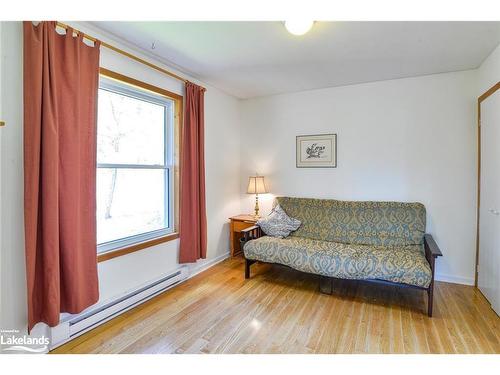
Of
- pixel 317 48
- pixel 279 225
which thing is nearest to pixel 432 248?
pixel 279 225

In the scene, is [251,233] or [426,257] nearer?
[426,257]

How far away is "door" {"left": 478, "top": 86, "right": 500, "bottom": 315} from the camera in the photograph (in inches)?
88.4

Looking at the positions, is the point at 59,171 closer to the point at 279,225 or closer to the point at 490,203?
the point at 279,225

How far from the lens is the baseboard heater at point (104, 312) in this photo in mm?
1822

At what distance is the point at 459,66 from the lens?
8.86 ft

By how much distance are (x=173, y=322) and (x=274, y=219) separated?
5.39 feet

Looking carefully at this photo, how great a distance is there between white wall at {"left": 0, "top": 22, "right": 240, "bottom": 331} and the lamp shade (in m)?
0.37

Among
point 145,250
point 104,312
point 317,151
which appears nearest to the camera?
point 104,312

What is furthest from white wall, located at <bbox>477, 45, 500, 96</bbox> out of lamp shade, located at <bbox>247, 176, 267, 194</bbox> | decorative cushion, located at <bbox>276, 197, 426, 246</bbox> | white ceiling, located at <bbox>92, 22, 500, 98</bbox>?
lamp shade, located at <bbox>247, 176, 267, 194</bbox>

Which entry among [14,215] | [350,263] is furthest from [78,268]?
[350,263]

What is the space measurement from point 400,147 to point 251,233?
208 cm

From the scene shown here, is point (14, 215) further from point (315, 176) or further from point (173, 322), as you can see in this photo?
point (315, 176)

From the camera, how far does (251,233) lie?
10.6 ft
